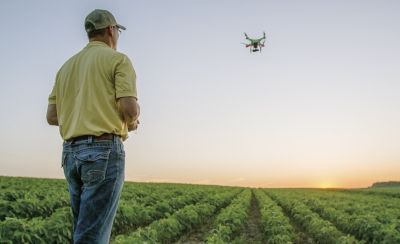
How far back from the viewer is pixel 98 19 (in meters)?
3.29

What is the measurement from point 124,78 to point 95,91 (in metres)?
0.23

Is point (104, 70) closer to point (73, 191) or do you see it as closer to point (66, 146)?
point (66, 146)

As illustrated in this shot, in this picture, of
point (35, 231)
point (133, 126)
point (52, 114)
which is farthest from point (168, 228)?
point (133, 126)

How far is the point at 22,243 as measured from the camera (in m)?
7.94

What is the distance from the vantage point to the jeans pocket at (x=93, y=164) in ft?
9.50

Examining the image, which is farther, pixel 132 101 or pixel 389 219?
pixel 389 219

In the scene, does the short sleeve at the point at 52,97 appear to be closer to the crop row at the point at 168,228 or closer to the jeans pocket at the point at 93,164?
the jeans pocket at the point at 93,164

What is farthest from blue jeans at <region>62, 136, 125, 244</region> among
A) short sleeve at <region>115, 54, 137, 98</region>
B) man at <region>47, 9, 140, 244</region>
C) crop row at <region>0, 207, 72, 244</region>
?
crop row at <region>0, 207, 72, 244</region>

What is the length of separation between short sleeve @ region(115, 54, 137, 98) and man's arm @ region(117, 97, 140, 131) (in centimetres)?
3

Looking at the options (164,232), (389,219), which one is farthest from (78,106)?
(389,219)

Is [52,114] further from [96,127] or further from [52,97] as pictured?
[96,127]

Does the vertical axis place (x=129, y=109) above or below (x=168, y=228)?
above

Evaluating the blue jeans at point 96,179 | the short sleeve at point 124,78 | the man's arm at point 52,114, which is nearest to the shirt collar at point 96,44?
the short sleeve at point 124,78

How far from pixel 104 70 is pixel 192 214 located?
41.4ft
